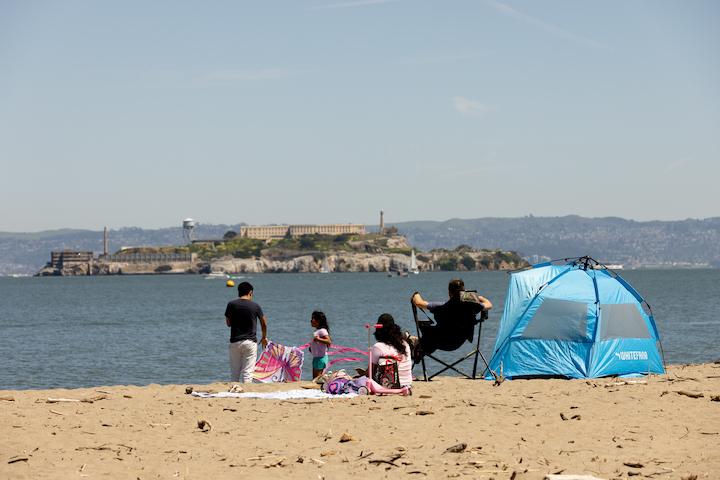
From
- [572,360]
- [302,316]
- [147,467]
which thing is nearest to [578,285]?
[572,360]

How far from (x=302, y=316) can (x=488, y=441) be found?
5077 centimetres

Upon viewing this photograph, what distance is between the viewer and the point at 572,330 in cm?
1645

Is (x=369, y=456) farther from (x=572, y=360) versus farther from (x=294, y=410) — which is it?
(x=572, y=360)

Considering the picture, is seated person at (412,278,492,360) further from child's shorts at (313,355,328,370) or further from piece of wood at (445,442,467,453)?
piece of wood at (445,442,467,453)

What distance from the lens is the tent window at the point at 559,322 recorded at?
1644cm

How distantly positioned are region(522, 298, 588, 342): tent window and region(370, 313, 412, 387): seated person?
380cm

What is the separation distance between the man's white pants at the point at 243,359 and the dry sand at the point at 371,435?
1.30 m

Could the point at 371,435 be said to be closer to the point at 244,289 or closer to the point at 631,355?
the point at 244,289

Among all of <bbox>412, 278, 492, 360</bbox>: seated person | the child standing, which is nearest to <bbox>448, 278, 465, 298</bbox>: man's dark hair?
<bbox>412, 278, 492, 360</bbox>: seated person

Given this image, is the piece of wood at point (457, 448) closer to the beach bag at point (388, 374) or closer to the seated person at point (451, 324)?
the beach bag at point (388, 374)

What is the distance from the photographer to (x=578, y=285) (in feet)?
55.2

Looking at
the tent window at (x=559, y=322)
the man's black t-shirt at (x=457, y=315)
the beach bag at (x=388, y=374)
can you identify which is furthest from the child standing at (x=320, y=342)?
the tent window at (x=559, y=322)

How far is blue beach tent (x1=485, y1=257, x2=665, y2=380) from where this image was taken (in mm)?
16312

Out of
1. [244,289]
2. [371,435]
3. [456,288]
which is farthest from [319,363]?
[371,435]
